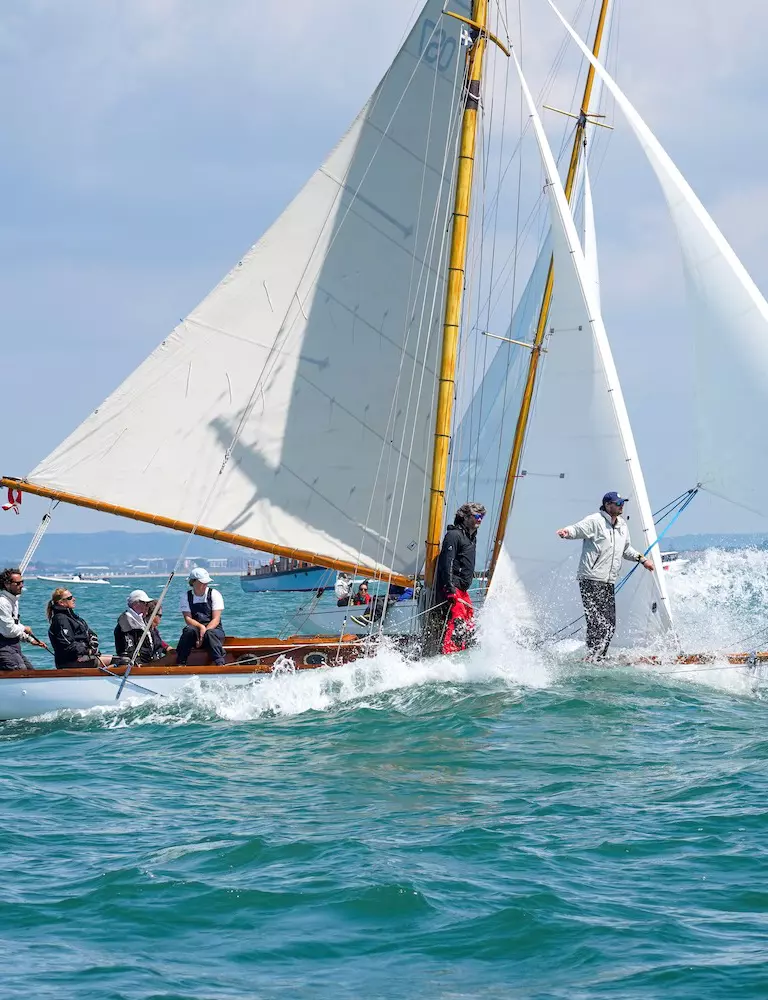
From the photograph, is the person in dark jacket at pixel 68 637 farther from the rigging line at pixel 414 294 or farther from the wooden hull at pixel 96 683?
the rigging line at pixel 414 294

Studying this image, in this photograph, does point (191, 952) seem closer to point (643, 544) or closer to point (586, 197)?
point (643, 544)

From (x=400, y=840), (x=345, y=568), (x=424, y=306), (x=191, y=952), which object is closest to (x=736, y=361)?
(x=424, y=306)

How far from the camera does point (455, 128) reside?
13969 millimetres

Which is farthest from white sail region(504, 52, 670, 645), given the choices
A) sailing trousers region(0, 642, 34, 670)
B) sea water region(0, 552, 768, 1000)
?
sailing trousers region(0, 642, 34, 670)

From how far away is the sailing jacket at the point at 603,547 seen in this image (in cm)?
1301

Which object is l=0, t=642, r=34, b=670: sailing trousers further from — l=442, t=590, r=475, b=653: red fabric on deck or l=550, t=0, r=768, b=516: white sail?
l=550, t=0, r=768, b=516: white sail

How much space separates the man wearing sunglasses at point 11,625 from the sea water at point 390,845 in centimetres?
72

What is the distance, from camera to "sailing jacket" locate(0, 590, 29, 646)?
41.8ft

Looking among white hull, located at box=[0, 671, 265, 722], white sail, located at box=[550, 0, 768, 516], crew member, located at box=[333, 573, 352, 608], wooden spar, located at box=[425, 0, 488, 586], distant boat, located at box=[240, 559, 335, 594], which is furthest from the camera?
distant boat, located at box=[240, 559, 335, 594]

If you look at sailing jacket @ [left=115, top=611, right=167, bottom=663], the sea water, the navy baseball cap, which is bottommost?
the sea water

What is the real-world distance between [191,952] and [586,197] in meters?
17.4

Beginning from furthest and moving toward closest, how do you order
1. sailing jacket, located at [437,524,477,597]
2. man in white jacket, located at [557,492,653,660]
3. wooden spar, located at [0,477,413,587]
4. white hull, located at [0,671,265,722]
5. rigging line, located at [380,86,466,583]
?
rigging line, located at [380,86,466,583], wooden spar, located at [0,477,413,587], sailing jacket, located at [437,524,477,597], man in white jacket, located at [557,492,653,660], white hull, located at [0,671,265,722]

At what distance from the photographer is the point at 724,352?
12867 mm

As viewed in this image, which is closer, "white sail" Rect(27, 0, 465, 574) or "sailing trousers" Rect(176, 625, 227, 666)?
"sailing trousers" Rect(176, 625, 227, 666)
